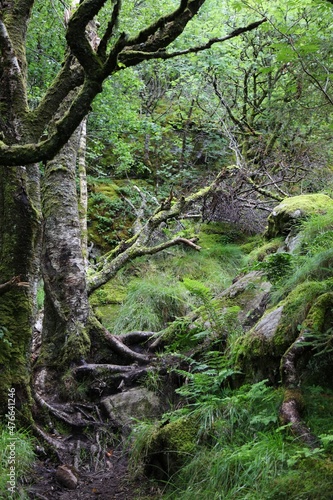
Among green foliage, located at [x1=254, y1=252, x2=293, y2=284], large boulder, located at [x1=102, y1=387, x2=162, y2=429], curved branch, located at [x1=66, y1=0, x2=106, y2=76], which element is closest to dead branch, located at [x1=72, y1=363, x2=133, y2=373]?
large boulder, located at [x1=102, y1=387, x2=162, y2=429]

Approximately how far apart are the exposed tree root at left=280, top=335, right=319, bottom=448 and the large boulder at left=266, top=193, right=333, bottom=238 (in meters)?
3.41

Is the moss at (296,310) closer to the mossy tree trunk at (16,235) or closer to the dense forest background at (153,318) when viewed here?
the dense forest background at (153,318)

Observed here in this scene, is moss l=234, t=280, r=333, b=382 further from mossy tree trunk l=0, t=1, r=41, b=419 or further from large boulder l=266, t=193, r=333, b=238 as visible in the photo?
large boulder l=266, t=193, r=333, b=238

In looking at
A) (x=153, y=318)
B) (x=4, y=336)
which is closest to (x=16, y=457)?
(x=4, y=336)

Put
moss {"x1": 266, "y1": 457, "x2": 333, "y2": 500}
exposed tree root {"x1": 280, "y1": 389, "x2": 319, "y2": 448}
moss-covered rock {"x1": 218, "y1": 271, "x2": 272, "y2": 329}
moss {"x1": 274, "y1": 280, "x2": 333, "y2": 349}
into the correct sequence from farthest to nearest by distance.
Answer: moss-covered rock {"x1": 218, "y1": 271, "x2": 272, "y2": 329} < moss {"x1": 274, "y1": 280, "x2": 333, "y2": 349} < exposed tree root {"x1": 280, "y1": 389, "x2": 319, "y2": 448} < moss {"x1": 266, "y1": 457, "x2": 333, "y2": 500}

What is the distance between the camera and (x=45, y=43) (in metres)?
9.64

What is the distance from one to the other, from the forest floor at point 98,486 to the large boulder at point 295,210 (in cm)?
422

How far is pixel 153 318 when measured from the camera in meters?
7.08

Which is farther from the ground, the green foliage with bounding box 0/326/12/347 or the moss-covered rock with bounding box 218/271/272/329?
the green foliage with bounding box 0/326/12/347

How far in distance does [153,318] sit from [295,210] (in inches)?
114

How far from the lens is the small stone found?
3.75 meters

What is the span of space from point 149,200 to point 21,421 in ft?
27.2

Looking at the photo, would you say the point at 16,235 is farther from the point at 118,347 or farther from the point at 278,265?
the point at 278,265

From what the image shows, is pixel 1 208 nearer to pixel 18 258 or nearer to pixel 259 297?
pixel 18 258
